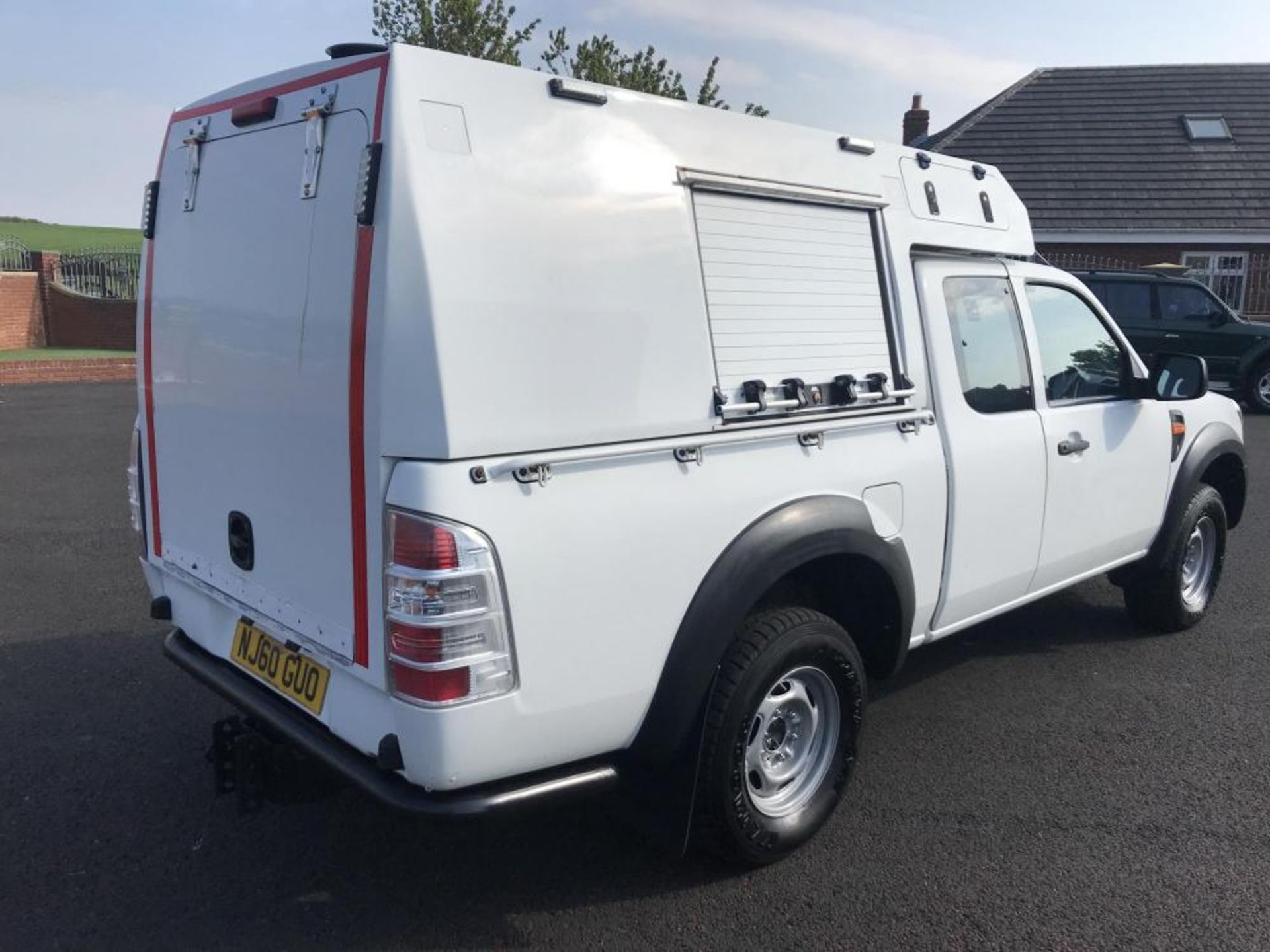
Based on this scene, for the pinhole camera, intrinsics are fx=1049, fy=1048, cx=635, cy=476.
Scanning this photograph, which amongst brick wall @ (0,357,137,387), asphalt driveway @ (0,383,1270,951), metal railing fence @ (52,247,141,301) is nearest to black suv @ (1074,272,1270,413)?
asphalt driveway @ (0,383,1270,951)

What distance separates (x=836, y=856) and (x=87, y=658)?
3.62m

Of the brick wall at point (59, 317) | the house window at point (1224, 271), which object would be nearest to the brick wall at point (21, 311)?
the brick wall at point (59, 317)

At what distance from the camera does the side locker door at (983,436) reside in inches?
150

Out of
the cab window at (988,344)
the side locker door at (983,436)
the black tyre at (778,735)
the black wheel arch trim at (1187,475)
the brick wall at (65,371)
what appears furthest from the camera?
the brick wall at (65,371)

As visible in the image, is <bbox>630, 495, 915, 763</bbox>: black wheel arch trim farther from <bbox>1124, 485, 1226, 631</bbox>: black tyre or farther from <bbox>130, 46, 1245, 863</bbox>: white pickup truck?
<bbox>1124, 485, 1226, 631</bbox>: black tyre

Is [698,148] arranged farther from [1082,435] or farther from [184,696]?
[184,696]

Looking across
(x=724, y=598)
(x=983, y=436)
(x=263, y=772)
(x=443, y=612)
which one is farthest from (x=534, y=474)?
(x=983, y=436)

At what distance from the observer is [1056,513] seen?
172 inches

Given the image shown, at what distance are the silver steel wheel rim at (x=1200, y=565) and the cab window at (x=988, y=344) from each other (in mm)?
2049

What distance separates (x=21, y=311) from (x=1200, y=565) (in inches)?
872

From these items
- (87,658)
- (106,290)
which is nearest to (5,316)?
(106,290)

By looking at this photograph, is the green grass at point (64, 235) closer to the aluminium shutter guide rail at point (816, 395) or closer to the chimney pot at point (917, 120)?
the chimney pot at point (917, 120)

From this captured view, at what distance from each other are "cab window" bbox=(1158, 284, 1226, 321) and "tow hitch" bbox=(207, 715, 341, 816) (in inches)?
581

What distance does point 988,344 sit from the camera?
4094mm
